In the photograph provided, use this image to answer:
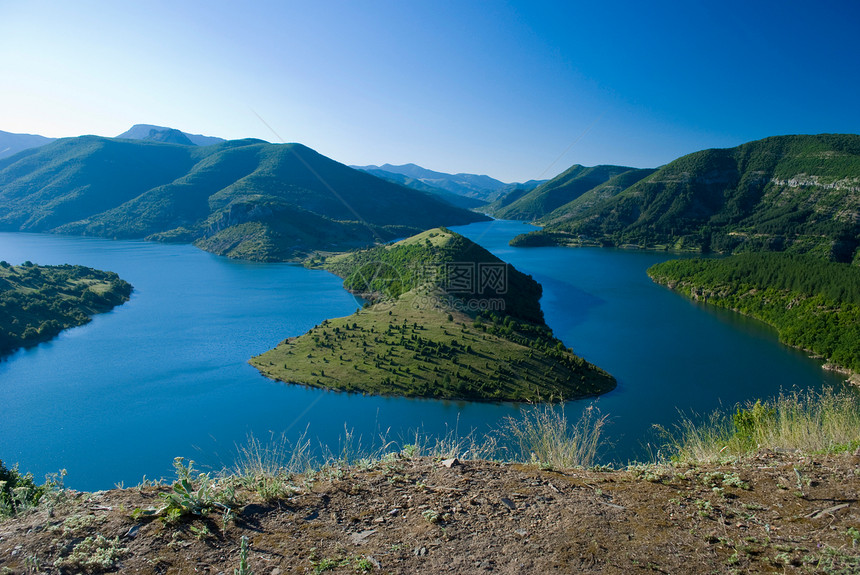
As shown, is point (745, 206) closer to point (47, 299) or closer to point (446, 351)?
point (446, 351)

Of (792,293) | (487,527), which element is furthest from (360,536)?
(792,293)

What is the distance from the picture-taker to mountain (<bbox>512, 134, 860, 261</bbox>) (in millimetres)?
95188

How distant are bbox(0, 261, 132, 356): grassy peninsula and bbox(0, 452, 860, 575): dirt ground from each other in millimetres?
50949

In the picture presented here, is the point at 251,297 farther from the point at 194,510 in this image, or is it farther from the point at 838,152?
the point at 838,152

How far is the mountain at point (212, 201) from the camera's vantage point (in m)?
121

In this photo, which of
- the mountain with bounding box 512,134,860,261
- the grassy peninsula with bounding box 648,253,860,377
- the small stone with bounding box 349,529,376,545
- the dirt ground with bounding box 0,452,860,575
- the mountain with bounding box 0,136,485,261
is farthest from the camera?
the mountain with bounding box 0,136,485,261

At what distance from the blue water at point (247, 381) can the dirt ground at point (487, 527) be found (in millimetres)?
3752

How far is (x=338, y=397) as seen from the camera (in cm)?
3067

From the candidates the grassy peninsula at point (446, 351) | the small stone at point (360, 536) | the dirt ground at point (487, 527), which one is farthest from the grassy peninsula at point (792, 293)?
the small stone at point (360, 536)

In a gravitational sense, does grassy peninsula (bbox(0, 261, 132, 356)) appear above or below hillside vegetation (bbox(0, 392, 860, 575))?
below

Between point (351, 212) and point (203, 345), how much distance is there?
127 metres

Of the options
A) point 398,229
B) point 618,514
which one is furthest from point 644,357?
point 398,229

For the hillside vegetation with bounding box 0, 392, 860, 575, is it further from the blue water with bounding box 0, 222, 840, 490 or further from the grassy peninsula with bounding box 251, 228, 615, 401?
the grassy peninsula with bounding box 251, 228, 615, 401

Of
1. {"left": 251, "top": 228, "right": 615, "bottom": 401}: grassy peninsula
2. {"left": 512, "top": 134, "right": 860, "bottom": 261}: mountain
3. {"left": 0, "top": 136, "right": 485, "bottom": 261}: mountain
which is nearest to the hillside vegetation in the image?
{"left": 251, "top": 228, "right": 615, "bottom": 401}: grassy peninsula
